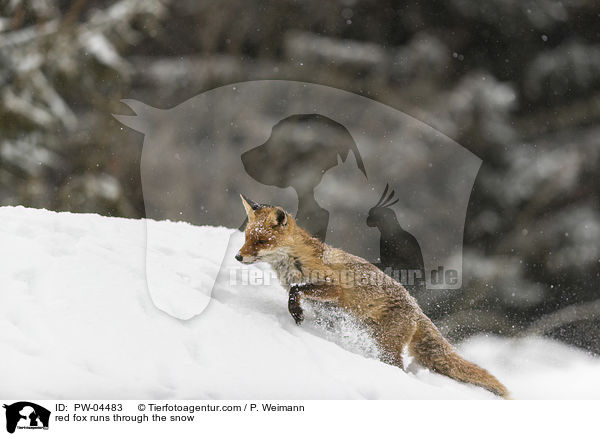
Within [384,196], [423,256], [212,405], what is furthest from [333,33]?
[212,405]

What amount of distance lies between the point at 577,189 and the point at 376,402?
2.78 metres

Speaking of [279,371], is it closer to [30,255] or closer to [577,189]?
[30,255]

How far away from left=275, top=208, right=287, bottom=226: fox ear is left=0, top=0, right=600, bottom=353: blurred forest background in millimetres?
2107

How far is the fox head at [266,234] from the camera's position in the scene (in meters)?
1.67

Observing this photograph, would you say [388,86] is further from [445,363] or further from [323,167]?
[445,363]

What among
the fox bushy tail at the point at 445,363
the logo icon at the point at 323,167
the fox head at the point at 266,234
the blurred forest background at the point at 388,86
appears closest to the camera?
the fox head at the point at 266,234

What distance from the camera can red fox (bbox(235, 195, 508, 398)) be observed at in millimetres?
1690

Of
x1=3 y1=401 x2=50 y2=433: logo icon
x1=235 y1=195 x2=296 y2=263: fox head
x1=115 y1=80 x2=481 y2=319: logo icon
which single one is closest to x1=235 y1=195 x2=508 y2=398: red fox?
x1=235 y1=195 x2=296 y2=263: fox head

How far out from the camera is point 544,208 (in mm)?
3619

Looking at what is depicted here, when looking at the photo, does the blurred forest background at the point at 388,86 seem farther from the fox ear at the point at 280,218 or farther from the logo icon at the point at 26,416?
the logo icon at the point at 26,416

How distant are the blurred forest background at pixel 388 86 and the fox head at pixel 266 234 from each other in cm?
209

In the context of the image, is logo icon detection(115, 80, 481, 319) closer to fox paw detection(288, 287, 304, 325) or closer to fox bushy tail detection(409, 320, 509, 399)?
fox bushy tail detection(409, 320, 509, 399)

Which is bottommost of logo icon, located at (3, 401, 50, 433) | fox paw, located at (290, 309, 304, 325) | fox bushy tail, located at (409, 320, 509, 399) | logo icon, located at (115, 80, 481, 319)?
logo icon, located at (3, 401, 50, 433)

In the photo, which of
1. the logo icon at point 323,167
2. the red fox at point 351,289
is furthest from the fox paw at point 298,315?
the logo icon at point 323,167
